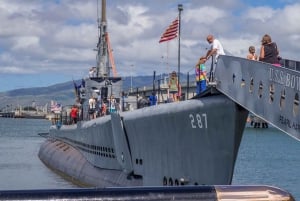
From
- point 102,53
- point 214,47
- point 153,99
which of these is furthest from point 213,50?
point 102,53

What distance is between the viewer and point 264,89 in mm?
11430

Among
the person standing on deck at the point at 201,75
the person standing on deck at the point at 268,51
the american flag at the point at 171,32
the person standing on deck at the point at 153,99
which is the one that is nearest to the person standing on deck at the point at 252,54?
the person standing on deck at the point at 268,51

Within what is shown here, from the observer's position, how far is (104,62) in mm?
39125

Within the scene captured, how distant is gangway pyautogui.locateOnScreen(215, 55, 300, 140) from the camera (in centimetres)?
1028

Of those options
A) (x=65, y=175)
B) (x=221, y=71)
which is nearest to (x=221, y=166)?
(x=221, y=71)

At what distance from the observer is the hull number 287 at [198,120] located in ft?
48.8

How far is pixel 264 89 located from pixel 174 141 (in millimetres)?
5915

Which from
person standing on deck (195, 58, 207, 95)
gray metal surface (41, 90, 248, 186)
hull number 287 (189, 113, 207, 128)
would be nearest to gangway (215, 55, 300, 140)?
gray metal surface (41, 90, 248, 186)

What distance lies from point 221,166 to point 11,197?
38.1ft

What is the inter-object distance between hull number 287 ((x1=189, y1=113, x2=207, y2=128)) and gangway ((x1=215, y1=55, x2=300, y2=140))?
114cm

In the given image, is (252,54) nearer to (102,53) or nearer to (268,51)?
(268,51)

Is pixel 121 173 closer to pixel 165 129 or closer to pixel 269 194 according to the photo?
pixel 165 129

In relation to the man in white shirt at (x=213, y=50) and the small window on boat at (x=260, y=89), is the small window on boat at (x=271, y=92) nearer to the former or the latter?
the small window on boat at (x=260, y=89)

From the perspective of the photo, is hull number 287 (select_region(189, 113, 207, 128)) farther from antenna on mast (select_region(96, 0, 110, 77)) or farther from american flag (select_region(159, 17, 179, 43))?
antenna on mast (select_region(96, 0, 110, 77))
